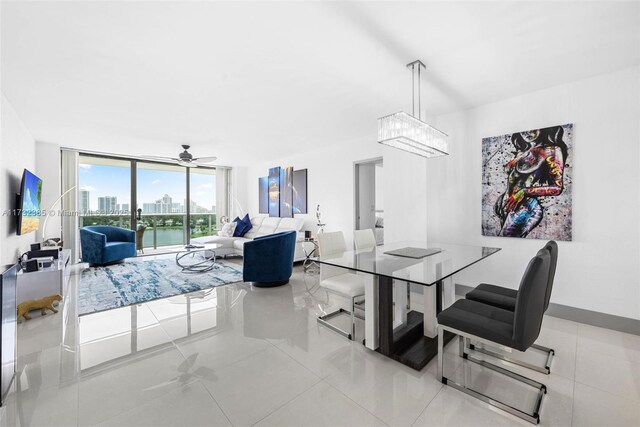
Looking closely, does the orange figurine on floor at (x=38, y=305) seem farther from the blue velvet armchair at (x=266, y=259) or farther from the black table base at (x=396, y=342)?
the black table base at (x=396, y=342)

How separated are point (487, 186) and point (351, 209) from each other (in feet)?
7.69

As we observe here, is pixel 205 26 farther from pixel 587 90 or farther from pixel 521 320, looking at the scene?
pixel 587 90

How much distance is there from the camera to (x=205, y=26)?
1.96 metres

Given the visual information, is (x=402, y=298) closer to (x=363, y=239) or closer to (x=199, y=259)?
(x=363, y=239)

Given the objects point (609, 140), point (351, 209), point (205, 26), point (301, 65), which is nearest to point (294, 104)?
point (301, 65)

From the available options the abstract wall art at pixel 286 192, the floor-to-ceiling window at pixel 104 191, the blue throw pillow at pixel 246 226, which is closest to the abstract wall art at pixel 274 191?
the abstract wall art at pixel 286 192

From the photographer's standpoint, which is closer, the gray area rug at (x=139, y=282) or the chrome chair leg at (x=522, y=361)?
the chrome chair leg at (x=522, y=361)

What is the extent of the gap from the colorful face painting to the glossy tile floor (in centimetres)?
105

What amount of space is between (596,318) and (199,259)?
6.52 m

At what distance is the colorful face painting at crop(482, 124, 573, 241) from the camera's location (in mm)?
2863

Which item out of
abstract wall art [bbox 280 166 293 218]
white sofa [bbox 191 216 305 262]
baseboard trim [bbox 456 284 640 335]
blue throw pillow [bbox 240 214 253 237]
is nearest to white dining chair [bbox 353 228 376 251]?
baseboard trim [bbox 456 284 640 335]

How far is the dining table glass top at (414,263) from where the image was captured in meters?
1.82

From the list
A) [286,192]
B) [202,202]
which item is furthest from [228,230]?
[202,202]

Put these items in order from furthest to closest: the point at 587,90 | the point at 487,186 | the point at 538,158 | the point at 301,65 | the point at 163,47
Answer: the point at 487,186 < the point at 538,158 < the point at 587,90 < the point at 301,65 < the point at 163,47
